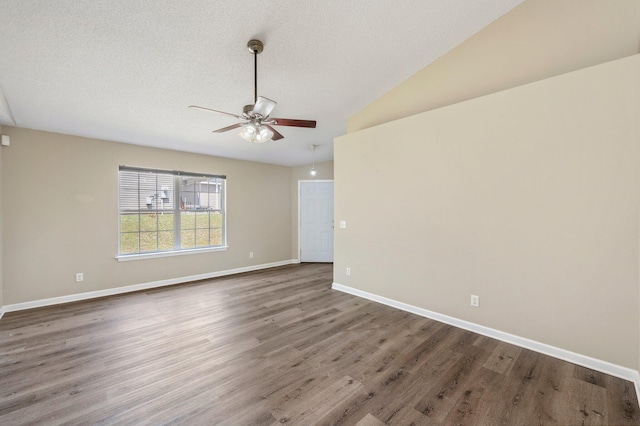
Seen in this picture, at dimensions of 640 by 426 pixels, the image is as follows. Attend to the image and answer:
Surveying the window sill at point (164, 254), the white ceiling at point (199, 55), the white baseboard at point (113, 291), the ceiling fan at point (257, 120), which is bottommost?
the white baseboard at point (113, 291)

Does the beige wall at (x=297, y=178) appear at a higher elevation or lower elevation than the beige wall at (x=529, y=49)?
lower

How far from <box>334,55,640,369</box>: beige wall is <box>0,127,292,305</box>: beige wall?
404 cm

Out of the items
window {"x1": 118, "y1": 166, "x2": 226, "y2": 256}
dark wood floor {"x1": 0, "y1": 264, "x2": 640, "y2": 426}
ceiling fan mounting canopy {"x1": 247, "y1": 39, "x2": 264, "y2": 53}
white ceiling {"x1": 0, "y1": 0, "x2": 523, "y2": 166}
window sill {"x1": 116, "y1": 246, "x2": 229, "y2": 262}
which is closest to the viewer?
dark wood floor {"x1": 0, "y1": 264, "x2": 640, "y2": 426}

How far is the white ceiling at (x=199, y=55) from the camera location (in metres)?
2.05

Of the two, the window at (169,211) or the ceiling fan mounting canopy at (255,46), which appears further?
the window at (169,211)

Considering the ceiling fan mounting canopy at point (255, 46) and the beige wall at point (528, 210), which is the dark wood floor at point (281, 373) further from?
the ceiling fan mounting canopy at point (255, 46)

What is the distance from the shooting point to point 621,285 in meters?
2.09

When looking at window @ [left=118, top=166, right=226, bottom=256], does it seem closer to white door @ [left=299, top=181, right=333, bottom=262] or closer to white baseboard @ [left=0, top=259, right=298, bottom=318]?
white baseboard @ [left=0, top=259, right=298, bottom=318]

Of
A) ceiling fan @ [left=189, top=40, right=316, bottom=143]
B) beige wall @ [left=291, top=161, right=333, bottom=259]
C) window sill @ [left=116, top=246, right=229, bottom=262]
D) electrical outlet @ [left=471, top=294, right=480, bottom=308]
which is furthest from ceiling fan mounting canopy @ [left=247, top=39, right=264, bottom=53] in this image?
beige wall @ [left=291, top=161, right=333, bottom=259]

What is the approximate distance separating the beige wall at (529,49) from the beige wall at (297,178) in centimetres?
324

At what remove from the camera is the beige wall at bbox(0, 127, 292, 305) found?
3.54m

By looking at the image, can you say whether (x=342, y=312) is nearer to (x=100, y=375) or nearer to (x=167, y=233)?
(x=100, y=375)

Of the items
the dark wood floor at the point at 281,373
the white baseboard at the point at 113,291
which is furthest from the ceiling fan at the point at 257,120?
the white baseboard at the point at 113,291

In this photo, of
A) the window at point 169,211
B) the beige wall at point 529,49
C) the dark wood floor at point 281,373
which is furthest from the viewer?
the window at point 169,211
